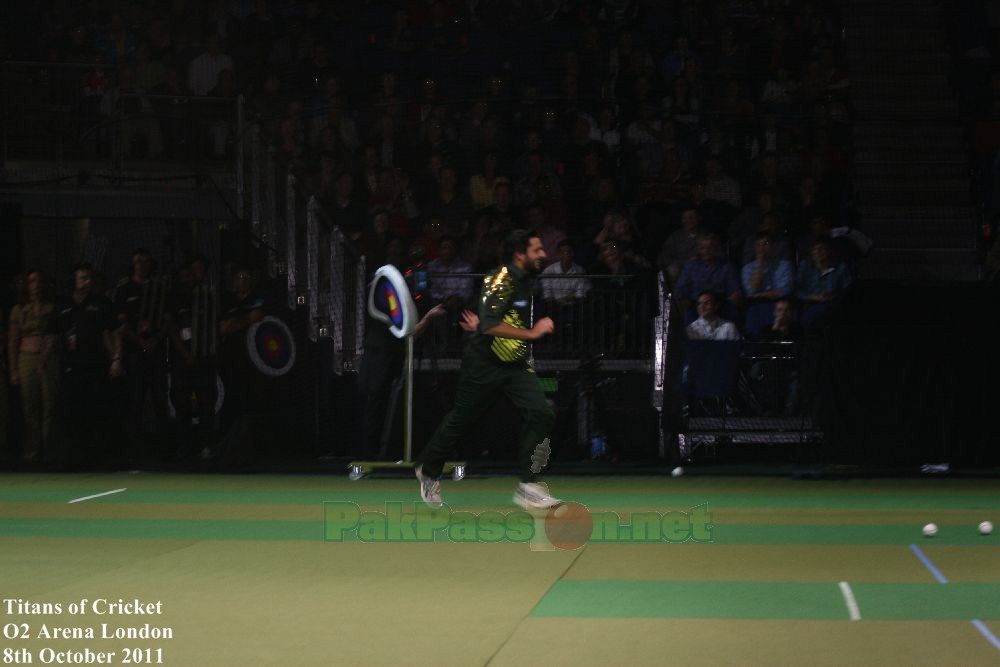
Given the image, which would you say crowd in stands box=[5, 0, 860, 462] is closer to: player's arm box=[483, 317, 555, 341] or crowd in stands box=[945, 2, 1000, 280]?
crowd in stands box=[945, 2, 1000, 280]

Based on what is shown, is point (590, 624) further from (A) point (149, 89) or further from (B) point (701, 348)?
(A) point (149, 89)

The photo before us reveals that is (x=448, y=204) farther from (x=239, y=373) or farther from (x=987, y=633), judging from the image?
(x=987, y=633)

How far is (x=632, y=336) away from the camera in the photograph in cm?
1922

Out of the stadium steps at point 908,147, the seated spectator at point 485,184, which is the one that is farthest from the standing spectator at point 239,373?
the stadium steps at point 908,147

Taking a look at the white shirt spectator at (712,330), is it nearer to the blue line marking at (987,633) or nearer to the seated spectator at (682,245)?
the seated spectator at (682,245)

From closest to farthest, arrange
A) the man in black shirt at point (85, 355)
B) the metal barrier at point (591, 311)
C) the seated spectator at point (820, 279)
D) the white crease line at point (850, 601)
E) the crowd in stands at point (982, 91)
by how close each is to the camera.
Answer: the white crease line at point (850, 601)
the seated spectator at point (820, 279)
the man in black shirt at point (85, 355)
the metal barrier at point (591, 311)
the crowd in stands at point (982, 91)

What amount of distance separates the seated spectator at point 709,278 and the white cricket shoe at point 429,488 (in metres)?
6.69

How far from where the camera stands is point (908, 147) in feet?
74.0

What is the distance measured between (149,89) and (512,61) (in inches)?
217

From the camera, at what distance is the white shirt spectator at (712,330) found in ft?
59.8

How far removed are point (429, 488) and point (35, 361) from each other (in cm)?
788

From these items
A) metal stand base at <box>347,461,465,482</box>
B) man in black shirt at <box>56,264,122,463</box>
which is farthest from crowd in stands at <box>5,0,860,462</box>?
man in black shirt at <box>56,264,122,463</box>

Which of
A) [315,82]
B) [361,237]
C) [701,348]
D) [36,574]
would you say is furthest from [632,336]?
[36,574]

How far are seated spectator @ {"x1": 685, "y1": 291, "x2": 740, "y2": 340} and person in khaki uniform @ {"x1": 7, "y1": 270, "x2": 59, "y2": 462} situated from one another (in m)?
7.82
